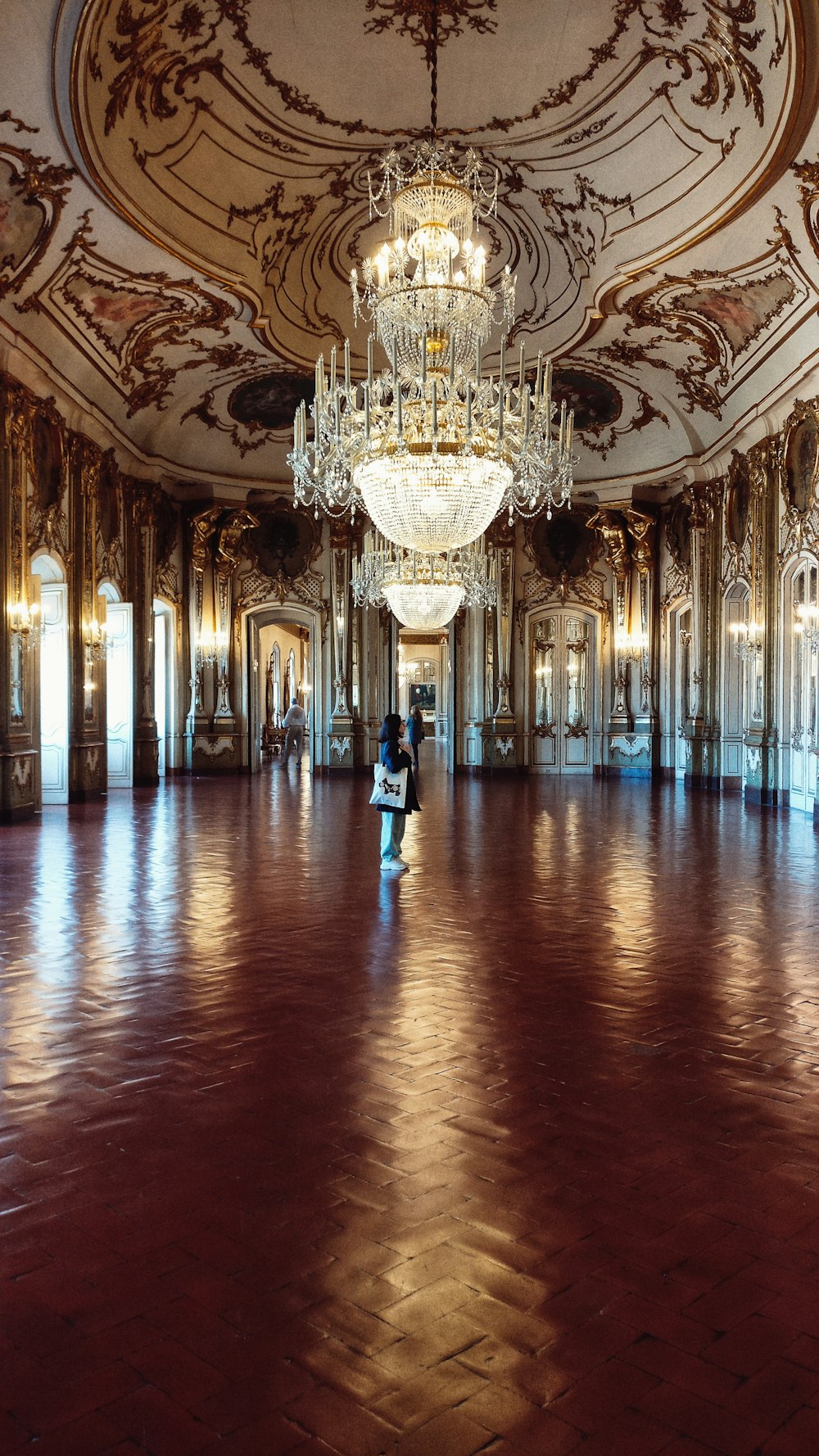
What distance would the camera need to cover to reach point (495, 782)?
18094 mm

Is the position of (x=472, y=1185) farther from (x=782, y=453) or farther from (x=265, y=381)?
(x=265, y=381)

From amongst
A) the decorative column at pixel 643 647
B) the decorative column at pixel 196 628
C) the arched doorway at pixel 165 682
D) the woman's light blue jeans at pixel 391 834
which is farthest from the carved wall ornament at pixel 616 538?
the woman's light blue jeans at pixel 391 834

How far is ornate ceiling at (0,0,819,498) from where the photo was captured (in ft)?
28.3

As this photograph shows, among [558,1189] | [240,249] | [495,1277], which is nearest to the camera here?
[495,1277]

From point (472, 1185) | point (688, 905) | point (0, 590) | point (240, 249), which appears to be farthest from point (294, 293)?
point (472, 1185)

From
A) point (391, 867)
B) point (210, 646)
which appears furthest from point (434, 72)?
point (210, 646)

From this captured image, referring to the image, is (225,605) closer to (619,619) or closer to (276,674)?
(619,619)

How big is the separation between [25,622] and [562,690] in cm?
1159

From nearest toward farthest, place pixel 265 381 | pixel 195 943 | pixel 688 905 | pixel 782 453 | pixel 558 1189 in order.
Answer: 1. pixel 558 1189
2. pixel 195 943
3. pixel 688 905
4. pixel 782 453
5. pixel 265 381

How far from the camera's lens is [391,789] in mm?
7727

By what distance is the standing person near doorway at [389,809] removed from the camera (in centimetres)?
770

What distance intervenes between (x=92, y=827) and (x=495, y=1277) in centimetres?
946

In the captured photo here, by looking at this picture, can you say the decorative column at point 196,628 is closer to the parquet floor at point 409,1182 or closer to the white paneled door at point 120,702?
the white paneled door at point 120,702

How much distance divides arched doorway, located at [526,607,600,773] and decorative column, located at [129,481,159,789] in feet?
25.2
